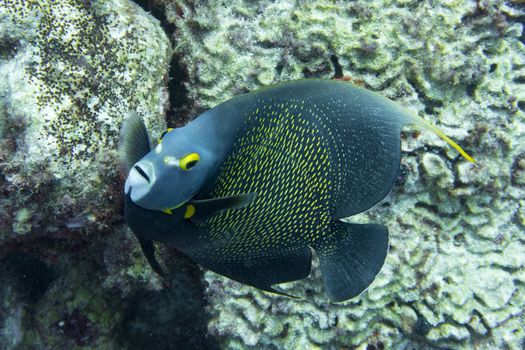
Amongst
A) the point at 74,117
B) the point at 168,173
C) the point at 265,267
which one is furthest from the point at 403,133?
the point at 74,117

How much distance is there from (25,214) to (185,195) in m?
1.62

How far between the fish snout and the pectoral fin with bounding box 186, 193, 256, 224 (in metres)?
0.18

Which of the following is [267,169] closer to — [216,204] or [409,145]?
[216,204]

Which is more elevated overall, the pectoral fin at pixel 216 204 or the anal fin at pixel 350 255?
the pectoral fin at pixel 216 204

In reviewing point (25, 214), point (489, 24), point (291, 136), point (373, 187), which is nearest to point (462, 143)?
point (489, 24)

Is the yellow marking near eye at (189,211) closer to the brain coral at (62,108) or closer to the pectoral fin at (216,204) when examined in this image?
the pectoral fin at (216,204)

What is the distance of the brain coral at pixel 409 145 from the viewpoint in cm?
286

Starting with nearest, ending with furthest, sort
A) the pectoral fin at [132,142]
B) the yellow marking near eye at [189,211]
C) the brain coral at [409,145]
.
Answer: the yellow marking near eye at [189,211] < the pectoral fin at [132,142] < the brain coral at [409,145]

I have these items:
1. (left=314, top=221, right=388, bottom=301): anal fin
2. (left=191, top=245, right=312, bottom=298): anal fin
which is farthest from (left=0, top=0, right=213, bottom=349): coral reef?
(left=314, top=221, right=388, bottom=301): anal fin

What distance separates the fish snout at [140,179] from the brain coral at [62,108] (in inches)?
50.4

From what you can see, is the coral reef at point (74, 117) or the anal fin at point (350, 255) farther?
the coral reef at point (74, 117)

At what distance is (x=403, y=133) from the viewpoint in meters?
2.86

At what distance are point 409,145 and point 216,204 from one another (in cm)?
203

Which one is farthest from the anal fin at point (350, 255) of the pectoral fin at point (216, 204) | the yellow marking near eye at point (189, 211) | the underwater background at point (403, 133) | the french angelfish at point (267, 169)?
the underwater background at point (403, 133)
